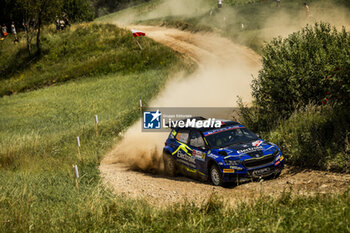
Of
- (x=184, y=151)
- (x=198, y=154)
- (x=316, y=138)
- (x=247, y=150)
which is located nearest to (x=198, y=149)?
(x=198, y=154)

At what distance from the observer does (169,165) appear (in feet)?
45.3

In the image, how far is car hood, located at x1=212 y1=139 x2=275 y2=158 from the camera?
1145cm

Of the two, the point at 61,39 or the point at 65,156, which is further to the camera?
the point at 61,39

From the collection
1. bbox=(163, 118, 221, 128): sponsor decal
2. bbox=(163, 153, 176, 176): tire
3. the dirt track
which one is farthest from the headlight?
bbox=(163, 153, 176, 176): tire

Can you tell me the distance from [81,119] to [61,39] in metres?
24.1

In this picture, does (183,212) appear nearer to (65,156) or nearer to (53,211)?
(53,211)

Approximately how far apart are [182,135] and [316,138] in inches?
156

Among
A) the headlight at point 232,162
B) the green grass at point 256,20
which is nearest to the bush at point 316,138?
the headlight at point 232,162

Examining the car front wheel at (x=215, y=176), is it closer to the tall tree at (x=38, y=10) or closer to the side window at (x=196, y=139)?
the side window at (x=196, y=139)

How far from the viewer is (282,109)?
15.7 metres

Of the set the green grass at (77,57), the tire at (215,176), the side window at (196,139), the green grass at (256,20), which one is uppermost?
the green grass at (256,20)

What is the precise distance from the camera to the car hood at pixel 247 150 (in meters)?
11.4

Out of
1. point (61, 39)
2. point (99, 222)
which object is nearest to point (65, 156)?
point (99, 222)

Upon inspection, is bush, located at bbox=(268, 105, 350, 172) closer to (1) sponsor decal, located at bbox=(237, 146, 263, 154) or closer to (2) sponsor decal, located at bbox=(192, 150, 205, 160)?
(1) sponsor decal, located at bbox=(237, 146, 263, 154)
